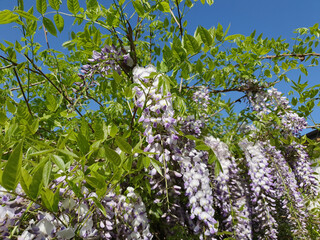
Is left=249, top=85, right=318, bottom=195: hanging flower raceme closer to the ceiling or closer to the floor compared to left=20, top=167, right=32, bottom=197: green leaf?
closer to the ceiling

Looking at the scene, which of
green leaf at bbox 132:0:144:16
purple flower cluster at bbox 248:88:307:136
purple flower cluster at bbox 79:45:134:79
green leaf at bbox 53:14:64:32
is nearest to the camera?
green leaf at bbox 53:14:64:32

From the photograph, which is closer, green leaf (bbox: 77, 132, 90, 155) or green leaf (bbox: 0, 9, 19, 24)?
green leaf (bbox: 0, 9, 19, 24)

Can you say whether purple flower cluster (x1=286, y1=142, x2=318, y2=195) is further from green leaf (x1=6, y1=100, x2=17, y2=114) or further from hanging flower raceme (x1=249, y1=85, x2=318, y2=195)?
green leaf (x1=6, y1=100, x2=17, y2=114)

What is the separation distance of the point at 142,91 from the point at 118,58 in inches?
17.5

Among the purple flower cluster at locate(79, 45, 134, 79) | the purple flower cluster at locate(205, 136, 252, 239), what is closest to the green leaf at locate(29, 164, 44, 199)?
the purple flower cluster at locate(79, 45, 134, 79)

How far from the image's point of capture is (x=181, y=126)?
192cm

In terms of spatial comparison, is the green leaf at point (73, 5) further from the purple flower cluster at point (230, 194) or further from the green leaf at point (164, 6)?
the purple flower cluster at point (230, 194)

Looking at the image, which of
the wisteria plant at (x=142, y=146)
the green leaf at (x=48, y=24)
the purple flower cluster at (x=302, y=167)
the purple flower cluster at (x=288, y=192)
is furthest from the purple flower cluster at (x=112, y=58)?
the purple flower cluster at (x=302, y=167)

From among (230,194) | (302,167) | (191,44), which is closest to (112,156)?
(191,44)

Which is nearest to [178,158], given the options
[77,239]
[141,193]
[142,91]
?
[141,193]

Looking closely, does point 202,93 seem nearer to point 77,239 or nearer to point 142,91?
point 142,91

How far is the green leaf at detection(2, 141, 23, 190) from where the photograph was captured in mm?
479

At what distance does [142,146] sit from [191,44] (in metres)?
0.76

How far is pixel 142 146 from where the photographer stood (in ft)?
5.32
